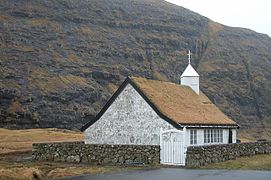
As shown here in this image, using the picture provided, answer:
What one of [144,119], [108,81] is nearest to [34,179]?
[144,119]

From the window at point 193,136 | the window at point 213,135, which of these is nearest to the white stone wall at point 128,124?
the window at point 193,136

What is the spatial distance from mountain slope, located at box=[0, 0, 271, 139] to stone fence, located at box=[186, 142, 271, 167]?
49553 mm

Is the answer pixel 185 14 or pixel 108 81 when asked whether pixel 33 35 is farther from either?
pixel 185 14

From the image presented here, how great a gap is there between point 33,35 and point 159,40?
124ft

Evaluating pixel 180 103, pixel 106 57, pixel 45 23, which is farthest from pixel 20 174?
pixel 45 23

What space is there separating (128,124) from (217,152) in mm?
6328

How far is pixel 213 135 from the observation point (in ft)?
112

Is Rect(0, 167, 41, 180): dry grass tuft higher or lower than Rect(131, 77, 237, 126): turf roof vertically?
lower

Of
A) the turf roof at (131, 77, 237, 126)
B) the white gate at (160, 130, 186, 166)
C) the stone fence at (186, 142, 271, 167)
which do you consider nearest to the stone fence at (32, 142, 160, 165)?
the white gate at (160, 130, 186, 166)

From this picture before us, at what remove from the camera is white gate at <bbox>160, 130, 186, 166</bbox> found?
27766 millimetres

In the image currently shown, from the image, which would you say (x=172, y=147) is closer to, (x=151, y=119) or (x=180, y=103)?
(x=151, y=119)

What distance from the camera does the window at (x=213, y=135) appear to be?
108 ft

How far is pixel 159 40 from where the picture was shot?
411 ft

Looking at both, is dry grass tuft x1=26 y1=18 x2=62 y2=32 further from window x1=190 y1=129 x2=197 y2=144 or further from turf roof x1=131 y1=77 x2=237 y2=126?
window x1=190 y1=129 x2=197 y2=144
